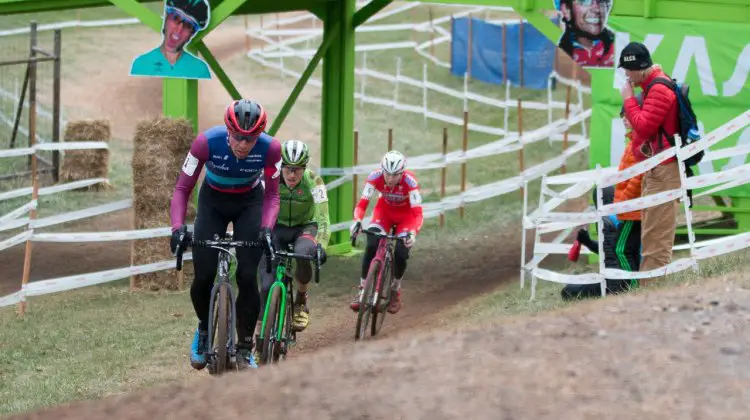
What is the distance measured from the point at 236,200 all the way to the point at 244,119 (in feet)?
2.32

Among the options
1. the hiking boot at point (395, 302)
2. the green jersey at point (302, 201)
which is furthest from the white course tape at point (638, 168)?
the green jersey at point (302, 201)

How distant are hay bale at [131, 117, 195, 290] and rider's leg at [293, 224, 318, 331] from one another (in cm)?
344

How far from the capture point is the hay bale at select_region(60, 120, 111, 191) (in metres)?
21.0

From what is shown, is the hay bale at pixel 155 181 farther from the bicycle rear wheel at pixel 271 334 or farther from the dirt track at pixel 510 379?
the dirt track at pixel 510 379

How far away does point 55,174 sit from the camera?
21.2 metres

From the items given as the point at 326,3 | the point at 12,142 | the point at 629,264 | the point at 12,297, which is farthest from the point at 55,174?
the point at 629,264

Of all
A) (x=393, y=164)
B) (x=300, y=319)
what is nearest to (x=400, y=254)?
(x=393, y=164)

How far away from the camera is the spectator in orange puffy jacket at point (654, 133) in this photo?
33.3 ft

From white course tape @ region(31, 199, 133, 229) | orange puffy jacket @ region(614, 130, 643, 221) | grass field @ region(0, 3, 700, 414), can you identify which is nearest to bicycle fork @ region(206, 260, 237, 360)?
grass field @ region(0, 3, 700, 414)

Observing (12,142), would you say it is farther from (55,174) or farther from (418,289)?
(418,289)

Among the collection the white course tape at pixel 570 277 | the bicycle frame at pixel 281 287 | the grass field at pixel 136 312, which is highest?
the bicycle frame at pixel 281 287

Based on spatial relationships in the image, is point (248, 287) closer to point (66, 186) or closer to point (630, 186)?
point (630, 186)

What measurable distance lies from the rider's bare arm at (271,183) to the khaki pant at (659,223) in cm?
331

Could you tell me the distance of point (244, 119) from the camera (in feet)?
28.0
